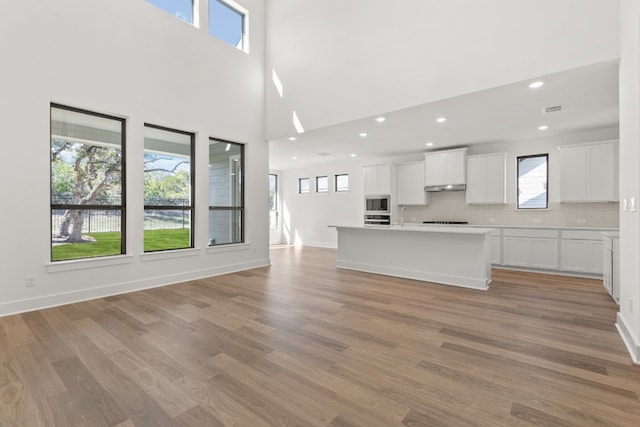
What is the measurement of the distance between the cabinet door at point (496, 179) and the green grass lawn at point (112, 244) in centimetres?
627

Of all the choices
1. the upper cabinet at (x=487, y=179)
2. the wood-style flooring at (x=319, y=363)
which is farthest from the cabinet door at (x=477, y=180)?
the wood-style flooring at (x=319, y=363)

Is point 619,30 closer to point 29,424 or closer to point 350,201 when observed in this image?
point 29,424

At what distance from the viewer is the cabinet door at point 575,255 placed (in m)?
5.45

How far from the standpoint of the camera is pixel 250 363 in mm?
2359

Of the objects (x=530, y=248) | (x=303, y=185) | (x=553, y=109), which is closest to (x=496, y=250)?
(x=530, y=248)

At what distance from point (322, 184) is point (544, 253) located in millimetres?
6617

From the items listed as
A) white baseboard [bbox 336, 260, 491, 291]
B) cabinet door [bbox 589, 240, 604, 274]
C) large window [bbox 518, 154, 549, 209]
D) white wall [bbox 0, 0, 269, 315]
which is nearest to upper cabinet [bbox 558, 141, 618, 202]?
large window [bbox 518, 154, 549, 209]

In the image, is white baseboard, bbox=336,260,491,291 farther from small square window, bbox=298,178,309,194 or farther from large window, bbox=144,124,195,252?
small square window, bbox=298,178,309,194

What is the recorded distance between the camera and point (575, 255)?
18.2 feet

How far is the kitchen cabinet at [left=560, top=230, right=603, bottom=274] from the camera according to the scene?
5.36 m

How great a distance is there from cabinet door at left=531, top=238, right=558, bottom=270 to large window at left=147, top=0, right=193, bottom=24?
301 inches

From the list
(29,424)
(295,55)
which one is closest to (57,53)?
(295,55)

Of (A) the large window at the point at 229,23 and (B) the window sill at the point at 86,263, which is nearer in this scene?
(B) the window sill at the point at 86,263

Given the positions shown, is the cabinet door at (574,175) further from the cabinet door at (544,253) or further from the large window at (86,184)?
the large window at (86,184)
